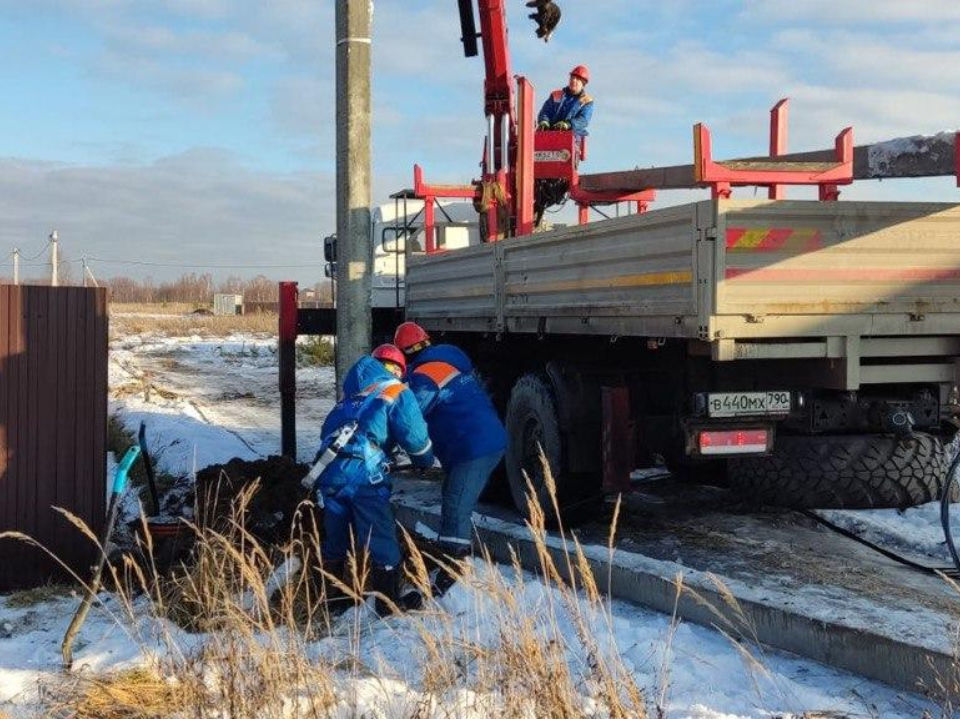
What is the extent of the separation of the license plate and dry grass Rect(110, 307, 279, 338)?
3697cm

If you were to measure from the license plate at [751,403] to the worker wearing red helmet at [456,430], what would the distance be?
1.40 metres

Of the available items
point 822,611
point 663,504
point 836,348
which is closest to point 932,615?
point 822,611

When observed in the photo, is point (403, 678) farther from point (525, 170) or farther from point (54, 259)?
point (54, 259)

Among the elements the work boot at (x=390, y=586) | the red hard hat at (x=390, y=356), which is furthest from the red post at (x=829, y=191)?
the work boot at (x=390, y=586)

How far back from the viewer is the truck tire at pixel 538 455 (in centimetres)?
744

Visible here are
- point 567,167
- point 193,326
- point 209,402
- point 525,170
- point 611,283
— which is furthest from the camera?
point 193,326

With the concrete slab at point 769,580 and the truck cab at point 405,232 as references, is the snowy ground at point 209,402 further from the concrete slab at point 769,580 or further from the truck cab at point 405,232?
the concrete slab at point 769,580

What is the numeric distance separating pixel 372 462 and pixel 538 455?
1941mm

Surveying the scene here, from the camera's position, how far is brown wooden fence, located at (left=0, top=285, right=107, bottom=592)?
6781 mm

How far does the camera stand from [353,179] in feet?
28.2

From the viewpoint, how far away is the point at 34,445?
6.86m

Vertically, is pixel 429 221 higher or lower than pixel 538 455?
higher

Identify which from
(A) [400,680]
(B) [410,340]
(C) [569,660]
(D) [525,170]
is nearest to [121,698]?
(A) [400,680]

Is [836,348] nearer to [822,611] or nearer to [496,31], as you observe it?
[822,611]
